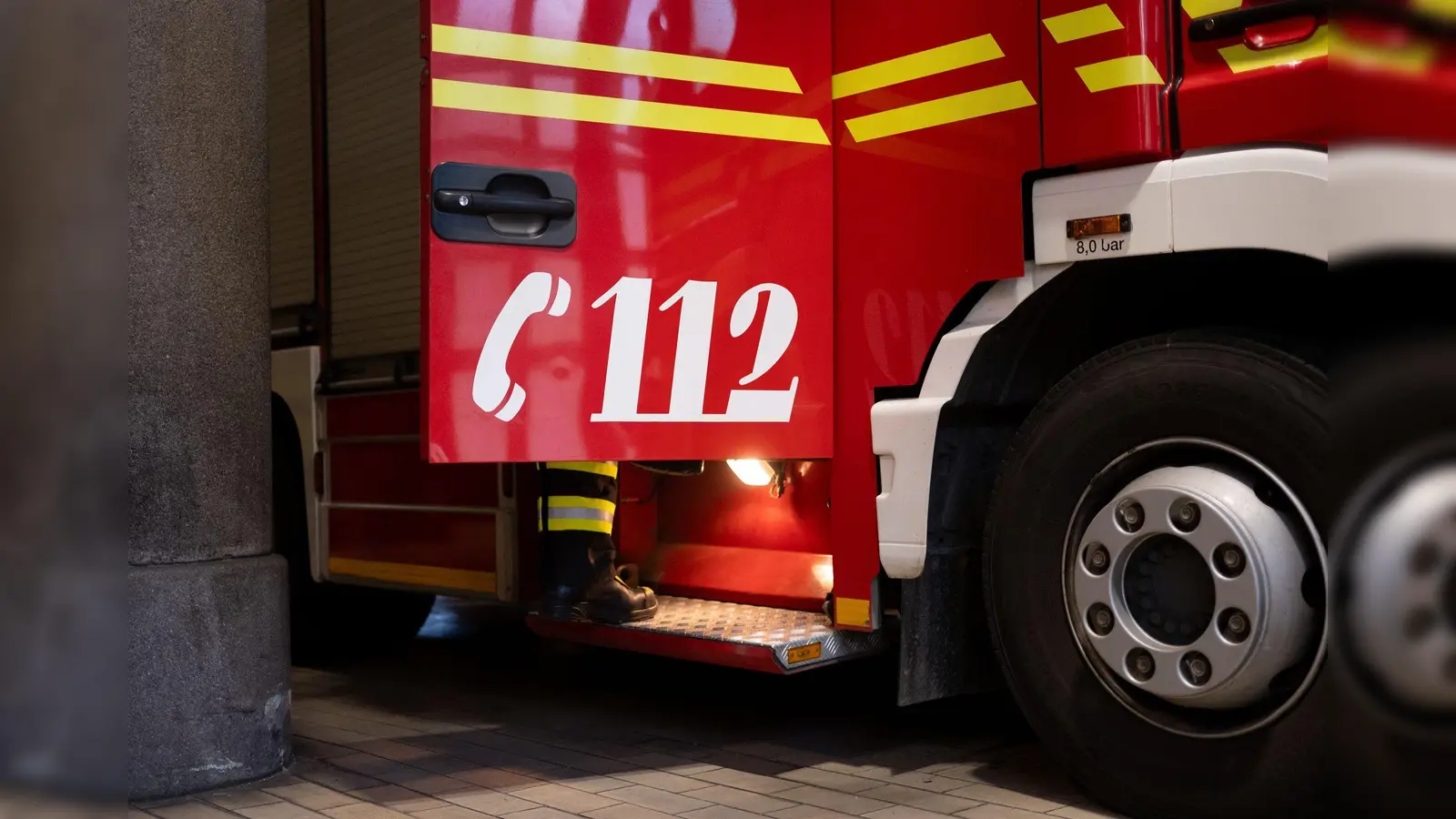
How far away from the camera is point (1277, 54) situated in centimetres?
256

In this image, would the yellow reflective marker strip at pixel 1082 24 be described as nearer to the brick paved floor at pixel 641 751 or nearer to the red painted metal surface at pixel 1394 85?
the red painted metal surface at pixel 1394 85

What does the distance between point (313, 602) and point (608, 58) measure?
333 centimetres

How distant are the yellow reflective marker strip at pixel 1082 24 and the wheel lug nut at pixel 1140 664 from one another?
1.35 meters

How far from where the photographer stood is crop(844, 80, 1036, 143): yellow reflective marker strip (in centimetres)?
304

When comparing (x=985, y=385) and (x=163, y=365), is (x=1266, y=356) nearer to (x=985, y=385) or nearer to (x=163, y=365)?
(x=985, y=385)

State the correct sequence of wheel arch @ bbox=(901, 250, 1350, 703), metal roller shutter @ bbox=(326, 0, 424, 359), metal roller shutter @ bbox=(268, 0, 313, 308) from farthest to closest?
1. metal roller shutter @ bbox=(268, 0, 313, 308)
2. metal roller shutter @ bbox=(326, 0, 424, 359)
3. wheel arch @ bbox=(901, 250, 1350, 703)

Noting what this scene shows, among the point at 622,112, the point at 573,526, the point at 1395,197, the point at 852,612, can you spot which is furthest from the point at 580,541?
the point at 1395,197

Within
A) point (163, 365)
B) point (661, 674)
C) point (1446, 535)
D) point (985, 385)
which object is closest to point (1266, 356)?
point (1446, 535)

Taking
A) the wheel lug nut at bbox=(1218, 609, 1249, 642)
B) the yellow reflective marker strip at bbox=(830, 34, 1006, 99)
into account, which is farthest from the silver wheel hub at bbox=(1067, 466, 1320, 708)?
the yellow reflective marker strip at bbox=(830, 34, 1006, 99)

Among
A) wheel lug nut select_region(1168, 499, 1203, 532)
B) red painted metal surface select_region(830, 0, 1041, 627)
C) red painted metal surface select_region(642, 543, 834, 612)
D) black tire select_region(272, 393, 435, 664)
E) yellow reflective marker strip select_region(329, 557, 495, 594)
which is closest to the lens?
wheel lug nut select_region(1168, 499, 1203, 532)

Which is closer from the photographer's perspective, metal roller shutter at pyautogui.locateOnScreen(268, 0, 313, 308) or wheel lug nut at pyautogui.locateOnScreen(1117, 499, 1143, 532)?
wheel lug nut at pyautogui.locateOnScreen(1117, 499, 1143, 532)

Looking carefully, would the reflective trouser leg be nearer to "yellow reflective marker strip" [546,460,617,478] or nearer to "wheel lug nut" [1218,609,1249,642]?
"yellow reflective marker strip" [546,460,617,478]

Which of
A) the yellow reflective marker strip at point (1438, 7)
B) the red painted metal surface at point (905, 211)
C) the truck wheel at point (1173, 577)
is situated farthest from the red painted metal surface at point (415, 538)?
the yellow reflective marker strip at point (1438, 7)

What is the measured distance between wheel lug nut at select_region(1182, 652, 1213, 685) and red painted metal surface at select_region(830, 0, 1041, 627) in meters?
0.95
